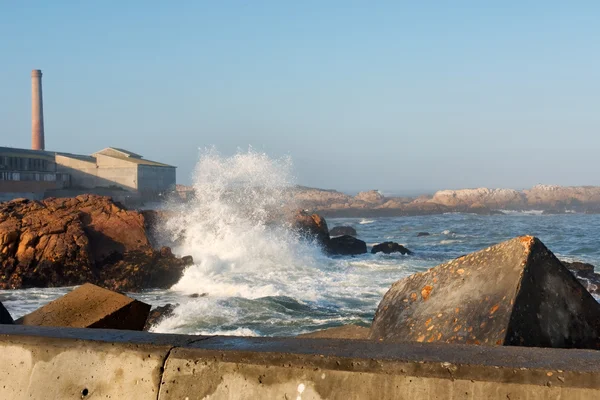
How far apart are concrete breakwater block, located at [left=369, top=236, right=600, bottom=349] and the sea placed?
594 cm

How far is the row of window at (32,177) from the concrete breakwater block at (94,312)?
4103cm

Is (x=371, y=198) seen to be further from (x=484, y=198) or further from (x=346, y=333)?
(x=346, y=333)

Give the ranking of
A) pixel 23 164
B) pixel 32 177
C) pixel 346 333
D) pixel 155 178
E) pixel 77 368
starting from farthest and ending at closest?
pixel 155 178, pixel 32 177, pixel 23 164, pixel 346 333, pixel 77 368

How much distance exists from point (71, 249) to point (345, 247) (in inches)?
481

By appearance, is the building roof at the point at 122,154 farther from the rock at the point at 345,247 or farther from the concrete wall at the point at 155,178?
the rock at the point at 345,247

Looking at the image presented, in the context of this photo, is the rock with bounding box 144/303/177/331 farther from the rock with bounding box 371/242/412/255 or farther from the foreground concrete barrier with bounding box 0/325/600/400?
the rock with bounding box 371/242/412/255

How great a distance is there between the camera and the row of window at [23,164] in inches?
1683

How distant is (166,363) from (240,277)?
46.3 ft

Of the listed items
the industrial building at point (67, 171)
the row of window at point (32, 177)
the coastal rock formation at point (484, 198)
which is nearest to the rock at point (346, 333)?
the industrial building at point (67, 171)

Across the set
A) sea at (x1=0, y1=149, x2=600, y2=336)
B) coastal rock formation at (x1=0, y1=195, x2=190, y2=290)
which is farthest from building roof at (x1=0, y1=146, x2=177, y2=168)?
coastal rock formation at (x1=0, y1=195, x2=190, y2=290)

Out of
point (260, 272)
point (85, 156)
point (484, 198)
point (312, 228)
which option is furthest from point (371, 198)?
point (260, 272)

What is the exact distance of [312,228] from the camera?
81.4 ft

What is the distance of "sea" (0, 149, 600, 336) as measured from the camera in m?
11.0

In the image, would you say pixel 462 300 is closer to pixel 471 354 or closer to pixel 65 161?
pixel 471 354
